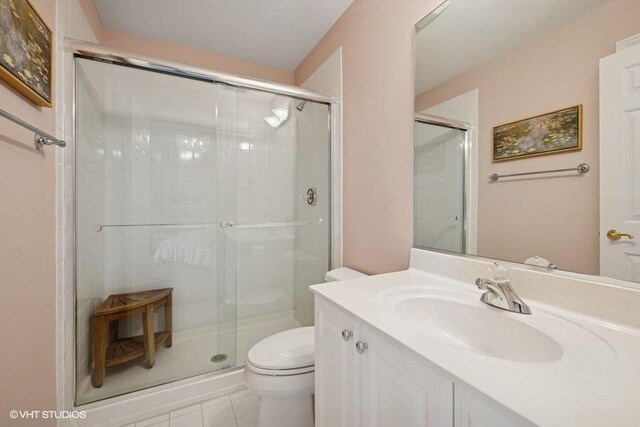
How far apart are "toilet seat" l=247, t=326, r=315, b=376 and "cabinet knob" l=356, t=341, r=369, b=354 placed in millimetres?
526

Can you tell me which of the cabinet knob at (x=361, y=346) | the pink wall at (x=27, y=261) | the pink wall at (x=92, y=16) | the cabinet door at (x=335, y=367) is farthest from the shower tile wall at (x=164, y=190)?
the cabinet knob at (x=361, y=346)

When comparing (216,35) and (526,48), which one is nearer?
(526,48)

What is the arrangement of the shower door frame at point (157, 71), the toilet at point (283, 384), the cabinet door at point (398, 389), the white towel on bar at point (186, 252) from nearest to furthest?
1. the cabinet door at point (398, 389)
2. the toilet at point (283, 384)
3. the shower door frame at point (157, 71)
4. the white towel on bar at point (186, 252)

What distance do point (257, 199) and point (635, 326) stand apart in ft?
6.09

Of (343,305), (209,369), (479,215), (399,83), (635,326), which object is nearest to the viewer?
(635,326)

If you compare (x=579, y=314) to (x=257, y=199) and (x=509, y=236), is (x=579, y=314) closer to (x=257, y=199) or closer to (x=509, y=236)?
(x=509, y=236)

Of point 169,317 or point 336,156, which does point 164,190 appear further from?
point 336,156

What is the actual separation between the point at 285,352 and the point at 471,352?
2.92 feet

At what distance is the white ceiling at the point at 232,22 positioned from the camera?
1.59m

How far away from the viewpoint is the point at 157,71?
1396 millimetres

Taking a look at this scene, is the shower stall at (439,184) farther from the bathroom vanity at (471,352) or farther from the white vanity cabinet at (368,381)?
the white vanity cabinet at (368,381)

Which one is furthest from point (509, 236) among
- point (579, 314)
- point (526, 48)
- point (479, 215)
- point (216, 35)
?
point (216, 35)

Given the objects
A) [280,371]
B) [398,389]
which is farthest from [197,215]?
[398,389]

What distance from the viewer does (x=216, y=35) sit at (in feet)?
6.21
